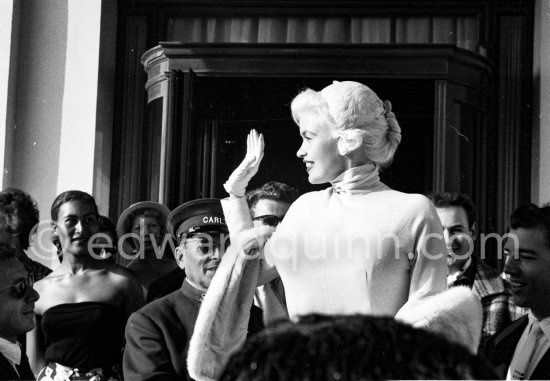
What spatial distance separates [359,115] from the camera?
210 centimetres

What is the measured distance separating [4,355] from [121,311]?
471 millimetres

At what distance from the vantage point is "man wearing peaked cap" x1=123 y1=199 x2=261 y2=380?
2357 mm

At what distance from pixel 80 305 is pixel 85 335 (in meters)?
0.11

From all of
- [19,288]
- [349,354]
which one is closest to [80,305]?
[19,288]

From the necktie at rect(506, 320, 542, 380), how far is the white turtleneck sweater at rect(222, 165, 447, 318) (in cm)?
34

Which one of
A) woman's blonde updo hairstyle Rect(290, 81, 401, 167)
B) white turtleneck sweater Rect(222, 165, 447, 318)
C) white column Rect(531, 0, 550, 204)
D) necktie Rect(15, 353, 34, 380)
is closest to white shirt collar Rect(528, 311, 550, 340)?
white turtleneck sweater Rect(222, 165, 447, 318)

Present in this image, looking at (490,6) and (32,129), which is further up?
(490,6)

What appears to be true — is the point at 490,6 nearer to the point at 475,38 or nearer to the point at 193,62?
the point at 475,38

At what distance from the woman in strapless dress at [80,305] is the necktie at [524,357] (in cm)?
100

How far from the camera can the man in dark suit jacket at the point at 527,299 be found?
221cm

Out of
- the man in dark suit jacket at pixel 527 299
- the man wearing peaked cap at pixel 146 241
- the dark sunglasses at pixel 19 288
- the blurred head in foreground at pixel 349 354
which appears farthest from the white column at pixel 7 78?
the blurred head in foreground at pixel 349 354

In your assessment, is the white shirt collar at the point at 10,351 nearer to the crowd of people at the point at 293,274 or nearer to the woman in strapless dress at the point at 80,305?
the crowd of people at the point at 293,274

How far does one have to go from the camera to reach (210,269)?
8.32 feet

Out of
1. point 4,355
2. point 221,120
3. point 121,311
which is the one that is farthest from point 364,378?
point 221,120
